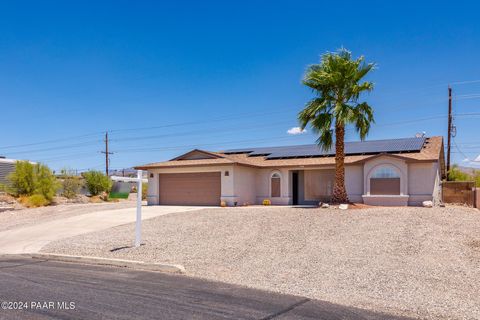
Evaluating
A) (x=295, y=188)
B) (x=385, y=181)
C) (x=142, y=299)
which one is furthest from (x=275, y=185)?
(x=142, y=299)

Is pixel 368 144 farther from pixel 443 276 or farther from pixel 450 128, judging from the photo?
pixel 443 276

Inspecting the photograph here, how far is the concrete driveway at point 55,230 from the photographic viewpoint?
1581 centimetres

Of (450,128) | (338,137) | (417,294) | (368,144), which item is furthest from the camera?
(450,128)

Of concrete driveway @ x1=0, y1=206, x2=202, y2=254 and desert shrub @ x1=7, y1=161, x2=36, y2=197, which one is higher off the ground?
desert shrub @ x1=7, y1=161, x2=36, y2=197

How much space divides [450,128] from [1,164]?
142ft

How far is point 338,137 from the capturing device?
22.7 m

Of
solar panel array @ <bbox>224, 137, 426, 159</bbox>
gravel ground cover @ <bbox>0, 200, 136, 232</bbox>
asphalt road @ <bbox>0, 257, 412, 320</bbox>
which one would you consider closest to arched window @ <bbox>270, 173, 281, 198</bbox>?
solar panel array @ <bbox>224, 137, 426, 159</bbox>

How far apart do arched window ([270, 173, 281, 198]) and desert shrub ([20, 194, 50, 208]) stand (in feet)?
55.6

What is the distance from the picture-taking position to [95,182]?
42.8 meters

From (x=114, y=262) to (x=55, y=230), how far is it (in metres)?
8.39

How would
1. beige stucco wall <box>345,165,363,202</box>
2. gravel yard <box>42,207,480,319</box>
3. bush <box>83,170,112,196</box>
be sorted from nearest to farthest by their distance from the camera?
gravel yard <box>42,207,480,319</box>, beige stucco wall <box>345,165,363,202</box>, bush <box>83,170,112,196</box>

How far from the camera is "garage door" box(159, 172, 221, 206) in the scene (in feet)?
96.3

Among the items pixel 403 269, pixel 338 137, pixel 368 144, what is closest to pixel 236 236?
pixel 403 269

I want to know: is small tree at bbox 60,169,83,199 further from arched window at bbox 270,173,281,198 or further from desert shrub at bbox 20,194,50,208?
arched window at bbox 270,173,281,198
